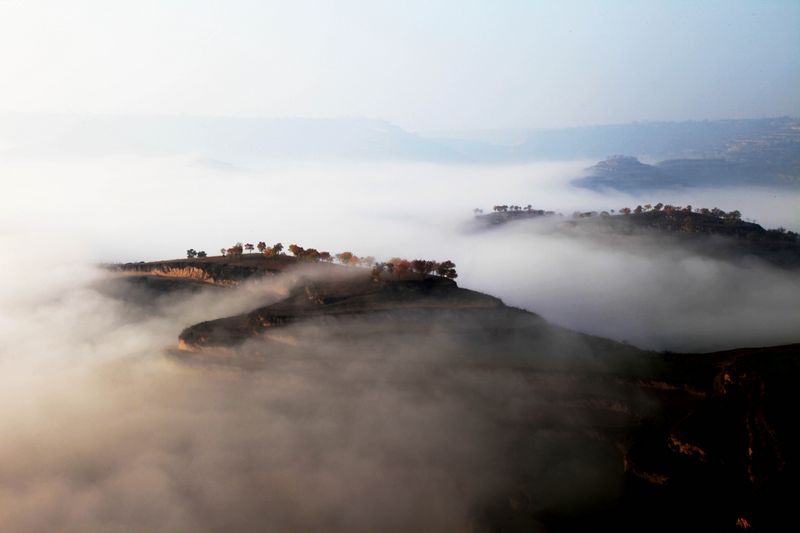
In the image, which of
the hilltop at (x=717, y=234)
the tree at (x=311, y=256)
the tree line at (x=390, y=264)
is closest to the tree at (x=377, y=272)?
the tree line at (x=390, y=264)

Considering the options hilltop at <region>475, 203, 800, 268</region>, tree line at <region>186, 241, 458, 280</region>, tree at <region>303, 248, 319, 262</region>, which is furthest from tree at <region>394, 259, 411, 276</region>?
hilltop at <region>475, 203, 800, 268</region>

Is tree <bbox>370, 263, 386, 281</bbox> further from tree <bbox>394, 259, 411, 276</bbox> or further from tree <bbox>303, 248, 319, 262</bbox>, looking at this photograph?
tree <bbox>303, 248, 319, 262</bbox>

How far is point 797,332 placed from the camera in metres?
117

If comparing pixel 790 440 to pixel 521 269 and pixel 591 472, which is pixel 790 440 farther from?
pixel 521 269

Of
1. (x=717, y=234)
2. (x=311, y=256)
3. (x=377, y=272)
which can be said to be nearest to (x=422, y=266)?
(x=377, y=272)

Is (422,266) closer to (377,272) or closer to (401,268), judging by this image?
(401,268)

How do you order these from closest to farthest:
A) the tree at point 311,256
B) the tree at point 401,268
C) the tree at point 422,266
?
the tree at point 401,268 < the tree at point 422,266 < the tree at point 311,256

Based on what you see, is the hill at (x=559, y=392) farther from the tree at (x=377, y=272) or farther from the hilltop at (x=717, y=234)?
the hilltop at (x=717, y=234)

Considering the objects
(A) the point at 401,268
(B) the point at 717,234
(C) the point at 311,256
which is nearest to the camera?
(A) the point at 401,268

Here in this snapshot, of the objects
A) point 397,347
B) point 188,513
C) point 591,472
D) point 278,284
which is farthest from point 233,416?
point 591,472

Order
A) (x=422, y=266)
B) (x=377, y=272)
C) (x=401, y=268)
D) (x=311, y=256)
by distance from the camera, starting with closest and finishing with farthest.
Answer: (x=377, y=272) → (x=401, y=268) → (x=422, y=266) → (x=311, y=256)

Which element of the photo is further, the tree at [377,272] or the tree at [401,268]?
the tree at [401,268]

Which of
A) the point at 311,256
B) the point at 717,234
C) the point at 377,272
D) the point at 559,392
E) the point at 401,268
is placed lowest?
the point at 559,392

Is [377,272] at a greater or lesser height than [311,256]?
lesser
